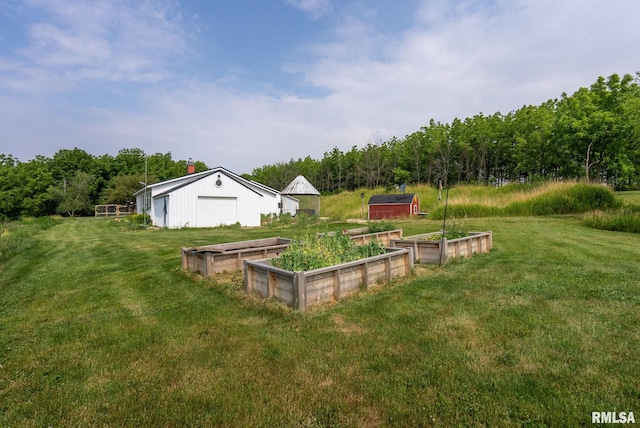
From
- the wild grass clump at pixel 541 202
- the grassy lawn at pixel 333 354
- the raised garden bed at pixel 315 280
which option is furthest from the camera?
the wild grass clump at pixel 541 202

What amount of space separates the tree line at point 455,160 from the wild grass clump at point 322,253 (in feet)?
72.3

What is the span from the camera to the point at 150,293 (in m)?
5.98

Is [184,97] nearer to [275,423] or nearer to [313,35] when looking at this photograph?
[313,35]

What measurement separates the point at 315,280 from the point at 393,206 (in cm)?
2348

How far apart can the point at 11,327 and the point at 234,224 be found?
17798 mm

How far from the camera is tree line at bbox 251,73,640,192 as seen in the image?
87.1 ft

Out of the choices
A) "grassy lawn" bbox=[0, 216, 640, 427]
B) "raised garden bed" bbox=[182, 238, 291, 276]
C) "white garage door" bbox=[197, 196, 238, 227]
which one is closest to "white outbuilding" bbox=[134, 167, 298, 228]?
"white garage door" bbox=[197, 196, 238, 227]

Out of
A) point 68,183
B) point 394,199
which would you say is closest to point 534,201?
point 394,199

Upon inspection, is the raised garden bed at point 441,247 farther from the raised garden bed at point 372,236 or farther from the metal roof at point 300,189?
the metal roof at point 300,189

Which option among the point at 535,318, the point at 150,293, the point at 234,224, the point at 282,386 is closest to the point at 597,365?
the point at 535,318

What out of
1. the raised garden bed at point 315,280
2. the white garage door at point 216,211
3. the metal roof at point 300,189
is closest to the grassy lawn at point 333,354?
the raised garden bed at point 315,280

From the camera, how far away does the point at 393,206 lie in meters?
27.5

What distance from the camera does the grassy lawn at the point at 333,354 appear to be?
2.58 m

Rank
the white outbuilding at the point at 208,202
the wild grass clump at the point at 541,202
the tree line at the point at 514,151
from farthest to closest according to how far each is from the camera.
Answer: the tree line at the point at 514,151 < the white outbuilding at the point at 208,202 < the wild grass clump at the point at 541,202
